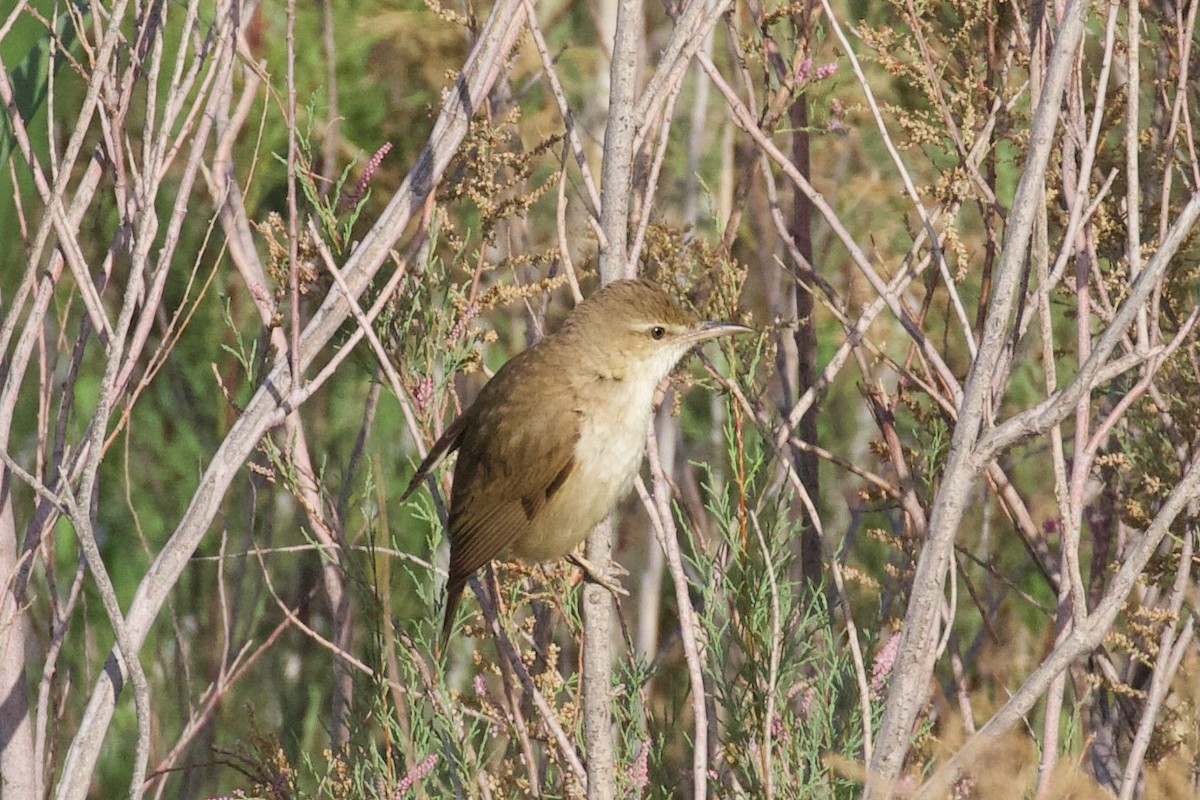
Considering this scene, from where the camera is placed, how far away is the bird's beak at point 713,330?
2.81 metres

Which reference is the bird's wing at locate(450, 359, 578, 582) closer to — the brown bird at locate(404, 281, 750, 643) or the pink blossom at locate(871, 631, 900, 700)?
the brown bird at locate(404, 281, 750, 643)

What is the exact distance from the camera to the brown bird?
3.01 meters

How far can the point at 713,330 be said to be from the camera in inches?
116

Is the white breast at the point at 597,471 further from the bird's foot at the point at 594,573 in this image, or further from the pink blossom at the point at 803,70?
the pink blossom at the point at 803,70

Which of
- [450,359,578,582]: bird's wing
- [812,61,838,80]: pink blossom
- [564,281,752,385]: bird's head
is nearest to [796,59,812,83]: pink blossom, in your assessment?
[812,61,838,80]: pink blossom

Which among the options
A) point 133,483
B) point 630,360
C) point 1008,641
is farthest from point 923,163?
point 133,483

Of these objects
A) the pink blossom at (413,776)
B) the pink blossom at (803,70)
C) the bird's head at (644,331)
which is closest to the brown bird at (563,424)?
the bird's head at (644,331)

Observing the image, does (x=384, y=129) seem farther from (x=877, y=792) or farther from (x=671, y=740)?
(x=877, y=792)

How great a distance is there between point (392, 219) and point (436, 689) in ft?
3.04

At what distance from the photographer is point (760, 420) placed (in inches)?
110

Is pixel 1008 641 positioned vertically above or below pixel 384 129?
Answer: below

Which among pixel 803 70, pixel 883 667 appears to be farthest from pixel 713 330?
pixel 883 667

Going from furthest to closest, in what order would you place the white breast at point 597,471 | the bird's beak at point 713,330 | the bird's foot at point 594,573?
the white breast at point 597,471, the bird's beak at point 713,330, the bird's foot at point 594,573

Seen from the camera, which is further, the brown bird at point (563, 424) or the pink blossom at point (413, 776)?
the brown bird at point (563, 424)
